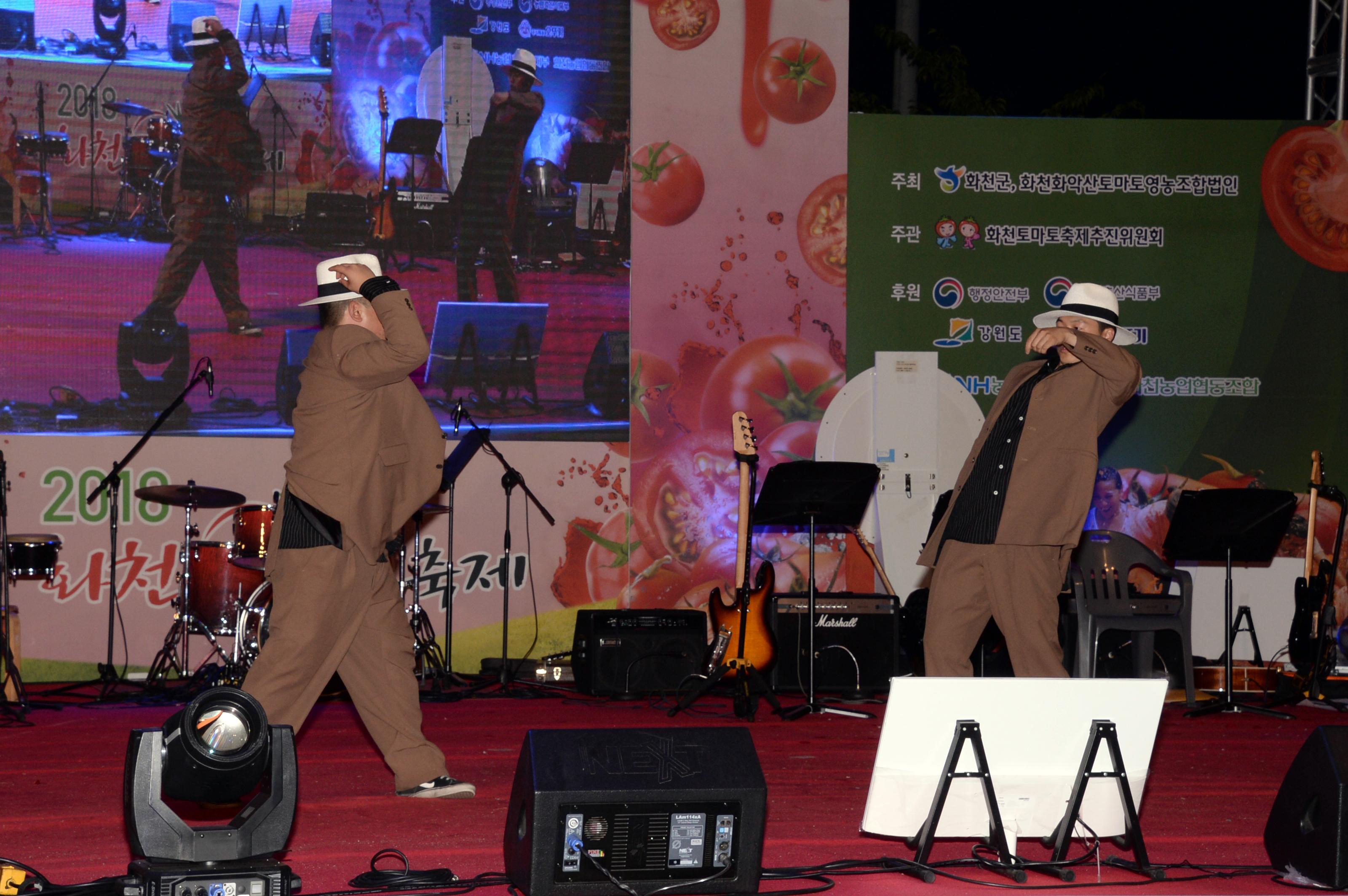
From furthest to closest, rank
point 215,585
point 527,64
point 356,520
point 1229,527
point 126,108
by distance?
point 527,64
point 126,108
point 215,585
point 1229,527
point 356,520

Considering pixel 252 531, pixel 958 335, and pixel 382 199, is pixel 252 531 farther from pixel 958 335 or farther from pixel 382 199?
pixel 958 335

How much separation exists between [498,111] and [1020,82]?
8953 mm

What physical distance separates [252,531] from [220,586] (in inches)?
17.2

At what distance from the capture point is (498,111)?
8195mm

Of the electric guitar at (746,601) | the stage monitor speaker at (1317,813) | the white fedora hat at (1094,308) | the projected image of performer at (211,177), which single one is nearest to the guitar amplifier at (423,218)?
the projected image of performer at (211,177)

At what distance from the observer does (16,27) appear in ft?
25.3

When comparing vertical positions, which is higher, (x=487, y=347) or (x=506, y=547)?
(x=487, y=347)

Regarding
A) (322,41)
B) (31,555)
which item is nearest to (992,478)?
(31,555)

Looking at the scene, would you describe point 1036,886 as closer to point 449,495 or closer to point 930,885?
point 930,885

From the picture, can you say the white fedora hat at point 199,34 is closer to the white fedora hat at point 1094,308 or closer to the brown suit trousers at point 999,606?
the white fedora hat at point 1094,308

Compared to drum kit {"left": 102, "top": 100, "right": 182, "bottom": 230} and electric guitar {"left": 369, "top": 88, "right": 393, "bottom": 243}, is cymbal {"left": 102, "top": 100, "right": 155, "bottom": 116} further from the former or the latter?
electric guitar {"left": 369, "top": 88, "right": 393, "bottom": 243}

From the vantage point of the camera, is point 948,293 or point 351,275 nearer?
point 351,275

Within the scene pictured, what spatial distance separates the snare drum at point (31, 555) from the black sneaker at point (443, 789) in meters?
3.27

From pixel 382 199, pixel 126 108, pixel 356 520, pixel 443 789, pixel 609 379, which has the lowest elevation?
pixel 443 789
